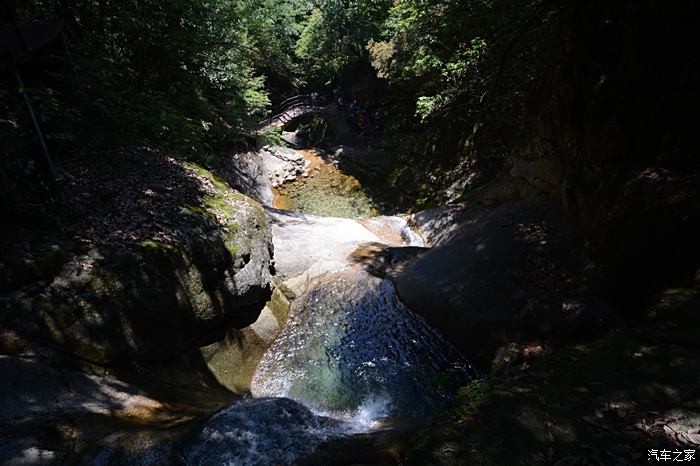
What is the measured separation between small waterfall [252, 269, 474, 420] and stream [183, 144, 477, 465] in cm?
2

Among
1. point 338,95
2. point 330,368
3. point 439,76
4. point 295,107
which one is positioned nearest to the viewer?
point 330,368

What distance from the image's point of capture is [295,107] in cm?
2398

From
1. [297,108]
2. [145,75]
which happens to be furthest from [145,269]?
[297,108]

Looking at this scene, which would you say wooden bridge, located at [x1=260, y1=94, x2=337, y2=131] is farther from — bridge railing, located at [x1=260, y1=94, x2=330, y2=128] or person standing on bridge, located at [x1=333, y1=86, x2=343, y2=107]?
person standing on bridge, located at [x1=333, y1=86, x2=343, y2=107]

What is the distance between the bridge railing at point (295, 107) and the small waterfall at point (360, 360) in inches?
658

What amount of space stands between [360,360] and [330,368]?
0.61 m

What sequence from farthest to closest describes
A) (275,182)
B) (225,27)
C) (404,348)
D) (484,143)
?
(275,182) < (484,143) < (225,27) < (404,348)

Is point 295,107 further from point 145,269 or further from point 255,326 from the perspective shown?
point 145,269

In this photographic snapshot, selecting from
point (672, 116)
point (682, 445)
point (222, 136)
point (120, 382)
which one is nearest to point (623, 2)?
→ point (672, 116)

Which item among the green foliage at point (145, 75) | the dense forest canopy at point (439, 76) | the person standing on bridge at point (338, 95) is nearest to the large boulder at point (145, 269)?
the green foliage at point (145, 75)

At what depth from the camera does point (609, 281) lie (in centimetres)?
578

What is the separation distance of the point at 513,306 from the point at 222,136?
39.4ft

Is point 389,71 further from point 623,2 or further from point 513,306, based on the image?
point 513,306

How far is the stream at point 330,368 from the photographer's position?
384 centimetres
